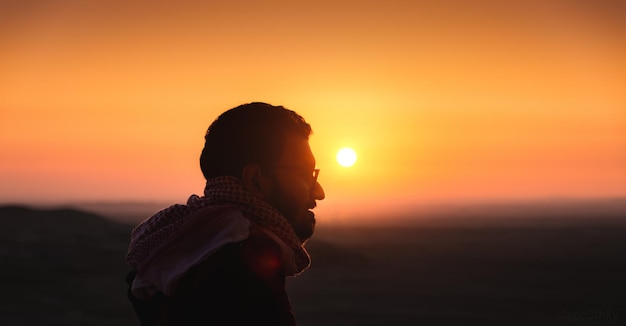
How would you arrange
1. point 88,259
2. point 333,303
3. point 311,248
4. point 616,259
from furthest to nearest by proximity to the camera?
point 616,259
point 311,248
point 88,259
point 333,303

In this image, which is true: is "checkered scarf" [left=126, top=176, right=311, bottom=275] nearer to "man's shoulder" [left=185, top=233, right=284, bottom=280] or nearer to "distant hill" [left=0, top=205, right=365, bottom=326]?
"man's shoulder" [left=185, top=233, right=284, bottom=280]

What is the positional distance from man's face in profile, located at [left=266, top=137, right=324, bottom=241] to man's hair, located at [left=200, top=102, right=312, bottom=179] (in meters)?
0.03

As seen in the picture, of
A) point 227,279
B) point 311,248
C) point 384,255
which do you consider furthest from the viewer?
point 384,255

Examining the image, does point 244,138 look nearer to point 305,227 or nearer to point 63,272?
point 305,227

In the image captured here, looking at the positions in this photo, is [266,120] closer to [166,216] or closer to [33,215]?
[166,216]

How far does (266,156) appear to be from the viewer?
2.54 metres

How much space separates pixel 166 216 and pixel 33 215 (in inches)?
2720

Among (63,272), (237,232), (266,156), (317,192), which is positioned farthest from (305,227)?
(63,272)

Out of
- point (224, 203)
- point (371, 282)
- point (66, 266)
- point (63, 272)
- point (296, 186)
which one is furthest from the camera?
point (371, 282)

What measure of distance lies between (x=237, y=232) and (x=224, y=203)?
0.19 meters

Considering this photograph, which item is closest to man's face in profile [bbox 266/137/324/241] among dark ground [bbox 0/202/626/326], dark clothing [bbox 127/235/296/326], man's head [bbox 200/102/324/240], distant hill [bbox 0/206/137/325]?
man's head [bbox 200/102/324/240]

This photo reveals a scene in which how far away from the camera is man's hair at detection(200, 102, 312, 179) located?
253 centimetres

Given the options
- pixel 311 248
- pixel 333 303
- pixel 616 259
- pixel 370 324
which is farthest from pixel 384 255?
pixel 370 324

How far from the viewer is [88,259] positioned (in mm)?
44812
